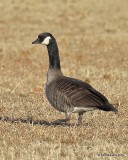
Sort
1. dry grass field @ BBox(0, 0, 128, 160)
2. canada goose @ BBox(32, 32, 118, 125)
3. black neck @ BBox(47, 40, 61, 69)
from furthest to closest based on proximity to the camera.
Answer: black neck @ BBox(47, 40, 61, 69) → canada goose @ BBox(32, 32, 118, 125) → dry grass field @ BBox(0, 0, 128, 160)

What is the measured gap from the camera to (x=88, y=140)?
7996mm

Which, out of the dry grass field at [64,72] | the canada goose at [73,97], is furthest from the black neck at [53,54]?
the dry grass field at [64,72]

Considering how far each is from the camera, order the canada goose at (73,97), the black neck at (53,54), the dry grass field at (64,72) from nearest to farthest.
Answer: the dry grass field at (64,72) → the canada goose at (73,97) → the black neck at (53,54)

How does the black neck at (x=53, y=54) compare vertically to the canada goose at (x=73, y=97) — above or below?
above

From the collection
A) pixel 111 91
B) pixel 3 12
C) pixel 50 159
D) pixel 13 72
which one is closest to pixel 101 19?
pixel 3 12

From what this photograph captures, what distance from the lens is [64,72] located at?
16.4 metres

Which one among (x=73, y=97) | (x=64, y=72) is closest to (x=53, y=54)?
(x=73, y=97)

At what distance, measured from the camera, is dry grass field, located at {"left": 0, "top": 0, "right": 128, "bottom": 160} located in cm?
769

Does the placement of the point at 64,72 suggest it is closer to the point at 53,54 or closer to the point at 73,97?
the point at 53,54

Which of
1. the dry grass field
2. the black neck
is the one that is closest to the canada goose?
the dry grass field

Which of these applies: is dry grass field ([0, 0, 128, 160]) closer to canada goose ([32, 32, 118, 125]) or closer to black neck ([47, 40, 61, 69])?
canada goose ([32, 32, 118, 125])

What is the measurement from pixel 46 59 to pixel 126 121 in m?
9.69

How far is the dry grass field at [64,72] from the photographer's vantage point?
7.69 meters

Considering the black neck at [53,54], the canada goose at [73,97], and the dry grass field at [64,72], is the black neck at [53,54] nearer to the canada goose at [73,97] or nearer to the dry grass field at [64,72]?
the canada goose at [73,97]
